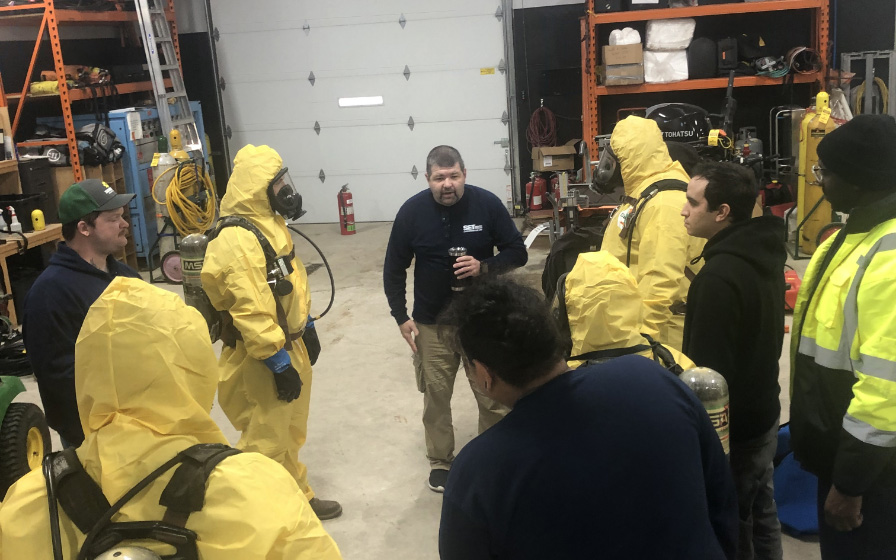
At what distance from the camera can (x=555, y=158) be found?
32.0 feet

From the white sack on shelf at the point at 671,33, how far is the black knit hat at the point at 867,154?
6.35m

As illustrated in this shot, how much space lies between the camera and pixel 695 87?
8.44 metres

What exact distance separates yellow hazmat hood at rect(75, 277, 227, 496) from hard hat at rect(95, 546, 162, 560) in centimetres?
16

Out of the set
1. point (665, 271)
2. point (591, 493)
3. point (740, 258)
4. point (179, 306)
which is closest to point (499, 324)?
point (591, 493)

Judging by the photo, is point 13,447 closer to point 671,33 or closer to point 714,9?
point 671,33

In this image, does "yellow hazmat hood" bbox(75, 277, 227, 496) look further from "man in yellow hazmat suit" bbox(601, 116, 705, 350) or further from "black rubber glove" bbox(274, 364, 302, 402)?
"man in yellow hazmat suit" bbox(601, 116, 705, 350)

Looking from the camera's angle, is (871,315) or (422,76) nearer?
(871,315)

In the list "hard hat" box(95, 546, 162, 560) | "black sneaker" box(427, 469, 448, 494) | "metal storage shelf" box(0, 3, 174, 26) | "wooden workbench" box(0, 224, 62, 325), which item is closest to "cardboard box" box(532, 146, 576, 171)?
"metal storage shelf" box(0, 3, 174, 26)

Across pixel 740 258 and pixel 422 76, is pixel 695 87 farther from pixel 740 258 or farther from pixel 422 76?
pixel 740 258

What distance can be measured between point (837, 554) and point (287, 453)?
7.97 ft

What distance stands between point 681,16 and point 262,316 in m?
6.32

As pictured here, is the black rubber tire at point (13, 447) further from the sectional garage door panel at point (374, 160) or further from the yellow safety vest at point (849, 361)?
the sectional garage door panel at point (374, 160)

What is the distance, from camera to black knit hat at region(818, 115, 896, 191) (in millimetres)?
2322

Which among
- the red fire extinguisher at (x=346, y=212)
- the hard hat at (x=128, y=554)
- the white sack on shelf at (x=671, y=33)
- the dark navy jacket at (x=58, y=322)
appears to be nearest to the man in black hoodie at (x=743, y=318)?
the hard hat at (x=128, y=554)
